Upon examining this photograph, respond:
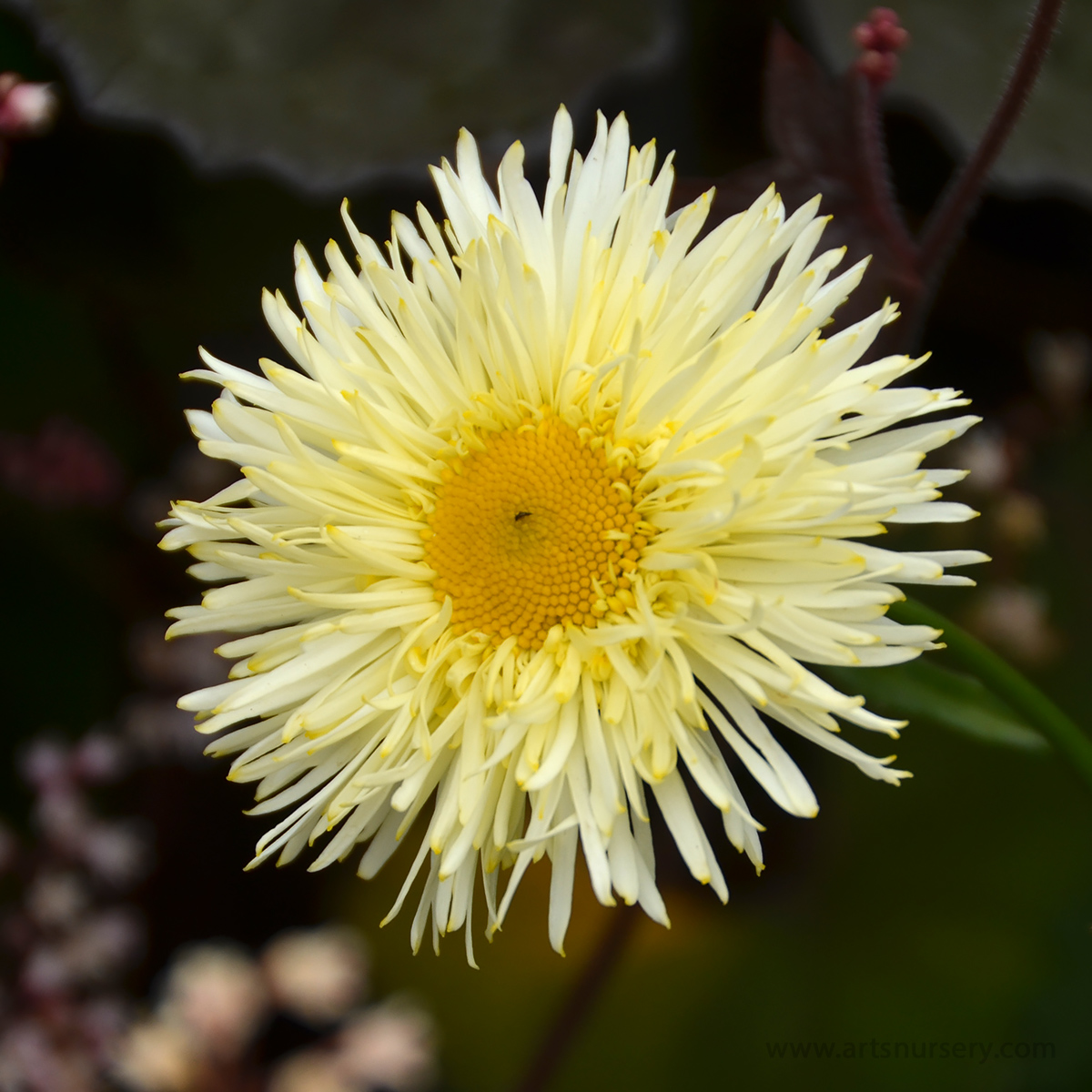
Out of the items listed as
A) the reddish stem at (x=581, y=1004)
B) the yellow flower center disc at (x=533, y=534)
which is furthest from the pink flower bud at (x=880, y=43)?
the reddish stem at (x=581, y=1004)

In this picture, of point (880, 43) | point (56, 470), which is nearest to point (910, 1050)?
point (880, 43)

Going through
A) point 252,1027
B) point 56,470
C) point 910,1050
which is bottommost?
point 910,1050

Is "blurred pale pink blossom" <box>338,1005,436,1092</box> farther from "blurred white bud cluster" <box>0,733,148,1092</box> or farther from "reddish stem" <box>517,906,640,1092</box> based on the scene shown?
"blurred white bud cluster" <box>0,733,148,1092</box>

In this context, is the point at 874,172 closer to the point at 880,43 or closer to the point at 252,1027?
the point at 880,43

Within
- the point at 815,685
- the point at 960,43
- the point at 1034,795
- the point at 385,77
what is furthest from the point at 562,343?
the point at 1034,795

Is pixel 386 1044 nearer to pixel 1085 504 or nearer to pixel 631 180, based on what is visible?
pixel 631 180

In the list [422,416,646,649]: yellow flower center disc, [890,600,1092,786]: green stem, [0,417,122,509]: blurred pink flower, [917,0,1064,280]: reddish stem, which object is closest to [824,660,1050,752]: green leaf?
[890,600,1092,786]: green stem

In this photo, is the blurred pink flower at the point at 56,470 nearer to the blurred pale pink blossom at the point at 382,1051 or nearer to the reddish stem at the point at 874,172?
the blurred pale pink blossom at the point at 382,1051

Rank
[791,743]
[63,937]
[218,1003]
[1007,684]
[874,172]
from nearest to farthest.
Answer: [1007,684] → [874,172] → [218,1003] → [63,937] → [791,743]
